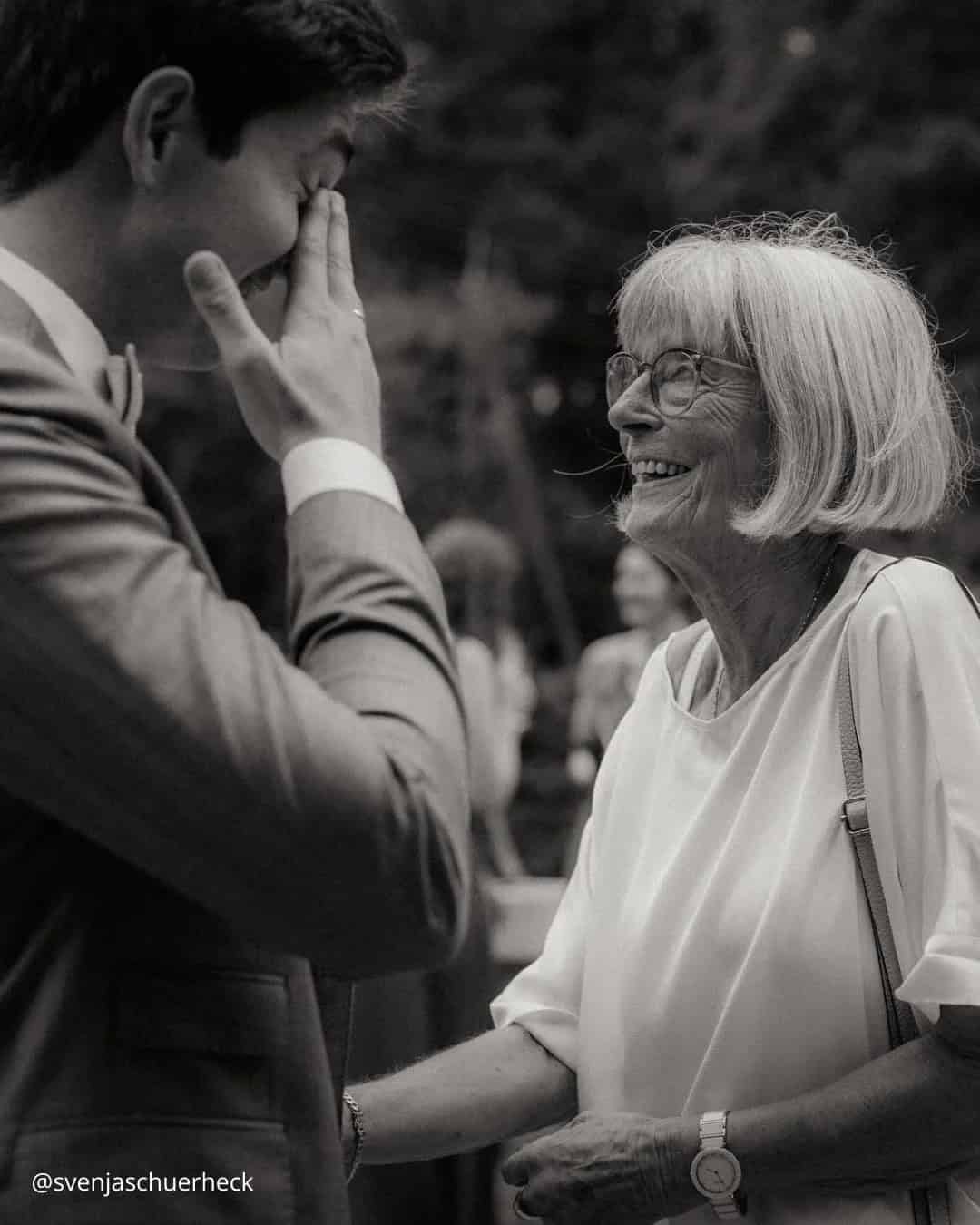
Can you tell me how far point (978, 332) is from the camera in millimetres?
17953

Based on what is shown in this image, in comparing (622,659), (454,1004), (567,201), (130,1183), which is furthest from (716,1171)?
(567,201)

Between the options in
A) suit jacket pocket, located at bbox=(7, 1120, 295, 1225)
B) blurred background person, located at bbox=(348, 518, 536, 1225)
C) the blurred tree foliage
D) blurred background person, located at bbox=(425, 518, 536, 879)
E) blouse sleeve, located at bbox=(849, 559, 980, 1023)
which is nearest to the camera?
suit jacket pocket, located at bbox=(7, 1120, 295, 1225)

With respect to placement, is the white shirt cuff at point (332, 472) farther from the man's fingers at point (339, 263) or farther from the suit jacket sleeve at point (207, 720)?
the man's fingers at point (339, 263)

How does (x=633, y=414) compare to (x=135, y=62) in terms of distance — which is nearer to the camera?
(x=135, y=62)

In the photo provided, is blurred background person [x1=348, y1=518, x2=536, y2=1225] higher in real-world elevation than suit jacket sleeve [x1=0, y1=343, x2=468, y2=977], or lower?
lower

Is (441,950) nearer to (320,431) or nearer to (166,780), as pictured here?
(166,780)

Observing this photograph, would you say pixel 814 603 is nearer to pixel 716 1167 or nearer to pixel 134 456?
pixel 716 1167

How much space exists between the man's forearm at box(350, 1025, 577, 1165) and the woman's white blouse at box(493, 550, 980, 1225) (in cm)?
5

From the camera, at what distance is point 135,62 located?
1.48 m

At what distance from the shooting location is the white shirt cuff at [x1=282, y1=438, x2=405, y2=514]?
4.61 ft

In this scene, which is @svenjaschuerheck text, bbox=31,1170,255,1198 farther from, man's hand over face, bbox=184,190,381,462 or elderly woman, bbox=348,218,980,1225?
elderly woman, bbox=348,218,980,1225

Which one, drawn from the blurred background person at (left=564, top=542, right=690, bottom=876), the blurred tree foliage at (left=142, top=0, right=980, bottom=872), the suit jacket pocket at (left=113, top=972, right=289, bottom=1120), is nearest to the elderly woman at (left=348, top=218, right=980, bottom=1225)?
the suit jacket pocket at (left=113, top=972, right=289, bottom=1120)

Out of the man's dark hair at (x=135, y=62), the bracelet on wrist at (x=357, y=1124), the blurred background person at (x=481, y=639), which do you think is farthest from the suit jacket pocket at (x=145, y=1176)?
the blurred background person at (x=481, y=639)

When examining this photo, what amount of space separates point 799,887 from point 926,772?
0.72 ft
